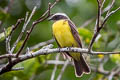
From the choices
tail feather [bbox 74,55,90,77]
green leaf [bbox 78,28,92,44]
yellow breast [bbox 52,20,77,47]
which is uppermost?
yellow breast [bbox 52,20,77,47]

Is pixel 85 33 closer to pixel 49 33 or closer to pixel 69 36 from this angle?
pixel 69 36

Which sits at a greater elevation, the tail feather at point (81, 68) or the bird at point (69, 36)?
the bird at point (69, 36)

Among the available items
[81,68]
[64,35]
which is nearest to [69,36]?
[64,35]

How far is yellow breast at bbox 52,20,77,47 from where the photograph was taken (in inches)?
186

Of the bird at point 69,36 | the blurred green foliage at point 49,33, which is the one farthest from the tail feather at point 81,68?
the blurred green foliage at point 49,33

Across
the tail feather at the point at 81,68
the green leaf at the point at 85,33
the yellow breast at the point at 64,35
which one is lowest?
the tail feather at the point at 81,68

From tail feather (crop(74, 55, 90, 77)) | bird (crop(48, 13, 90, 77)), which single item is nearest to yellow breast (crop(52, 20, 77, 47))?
bird (crop(48, 13, 90, 77))

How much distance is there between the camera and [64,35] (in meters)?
4.71

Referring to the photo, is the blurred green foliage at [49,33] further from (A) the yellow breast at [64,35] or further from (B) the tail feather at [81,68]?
(B) the tail feather at [81,68]

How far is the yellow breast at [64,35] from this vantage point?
4.72 m

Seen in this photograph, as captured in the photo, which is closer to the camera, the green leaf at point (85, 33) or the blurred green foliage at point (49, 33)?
the blurred green foliage at point (49, 33)

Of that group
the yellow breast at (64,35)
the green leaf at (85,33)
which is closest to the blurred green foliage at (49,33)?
the green leaf at (85,33)

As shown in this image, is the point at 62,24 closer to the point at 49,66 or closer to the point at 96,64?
the point at 49,66

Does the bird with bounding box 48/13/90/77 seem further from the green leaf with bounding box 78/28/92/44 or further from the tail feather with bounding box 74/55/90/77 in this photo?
the green leaf with bounding box 78/28/92/44
